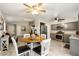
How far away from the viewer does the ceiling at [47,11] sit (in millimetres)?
1713

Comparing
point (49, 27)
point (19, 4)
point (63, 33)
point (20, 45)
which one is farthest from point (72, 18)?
point (20, 45)

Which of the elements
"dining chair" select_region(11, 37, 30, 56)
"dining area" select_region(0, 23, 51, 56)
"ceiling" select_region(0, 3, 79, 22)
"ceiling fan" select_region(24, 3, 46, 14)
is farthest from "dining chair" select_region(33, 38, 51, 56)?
"ceiling fan" select_region(24, 3, 46, 14)

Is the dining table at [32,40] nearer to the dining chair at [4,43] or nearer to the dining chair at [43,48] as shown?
the dining chair at [43,48]

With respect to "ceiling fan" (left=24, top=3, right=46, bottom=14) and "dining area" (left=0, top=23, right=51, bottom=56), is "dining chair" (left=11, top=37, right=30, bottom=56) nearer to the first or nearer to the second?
"dining area" (left=0, top=23, right=51, bottom=56)

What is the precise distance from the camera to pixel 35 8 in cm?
173

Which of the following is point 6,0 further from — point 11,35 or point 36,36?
point 36,36

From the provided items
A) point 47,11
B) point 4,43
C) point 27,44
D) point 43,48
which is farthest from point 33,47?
point 47,11

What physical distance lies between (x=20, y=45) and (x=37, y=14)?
85cm

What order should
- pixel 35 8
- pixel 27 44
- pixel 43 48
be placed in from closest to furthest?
pixel 35 8, pixel 43 48, pixel 27 44

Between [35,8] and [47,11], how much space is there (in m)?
0.26

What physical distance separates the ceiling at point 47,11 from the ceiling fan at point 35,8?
0.07 meters

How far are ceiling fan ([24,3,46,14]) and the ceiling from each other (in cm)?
7

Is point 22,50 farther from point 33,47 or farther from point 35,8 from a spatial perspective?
point 35,8

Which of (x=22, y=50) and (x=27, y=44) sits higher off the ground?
(x=27, y=44)
